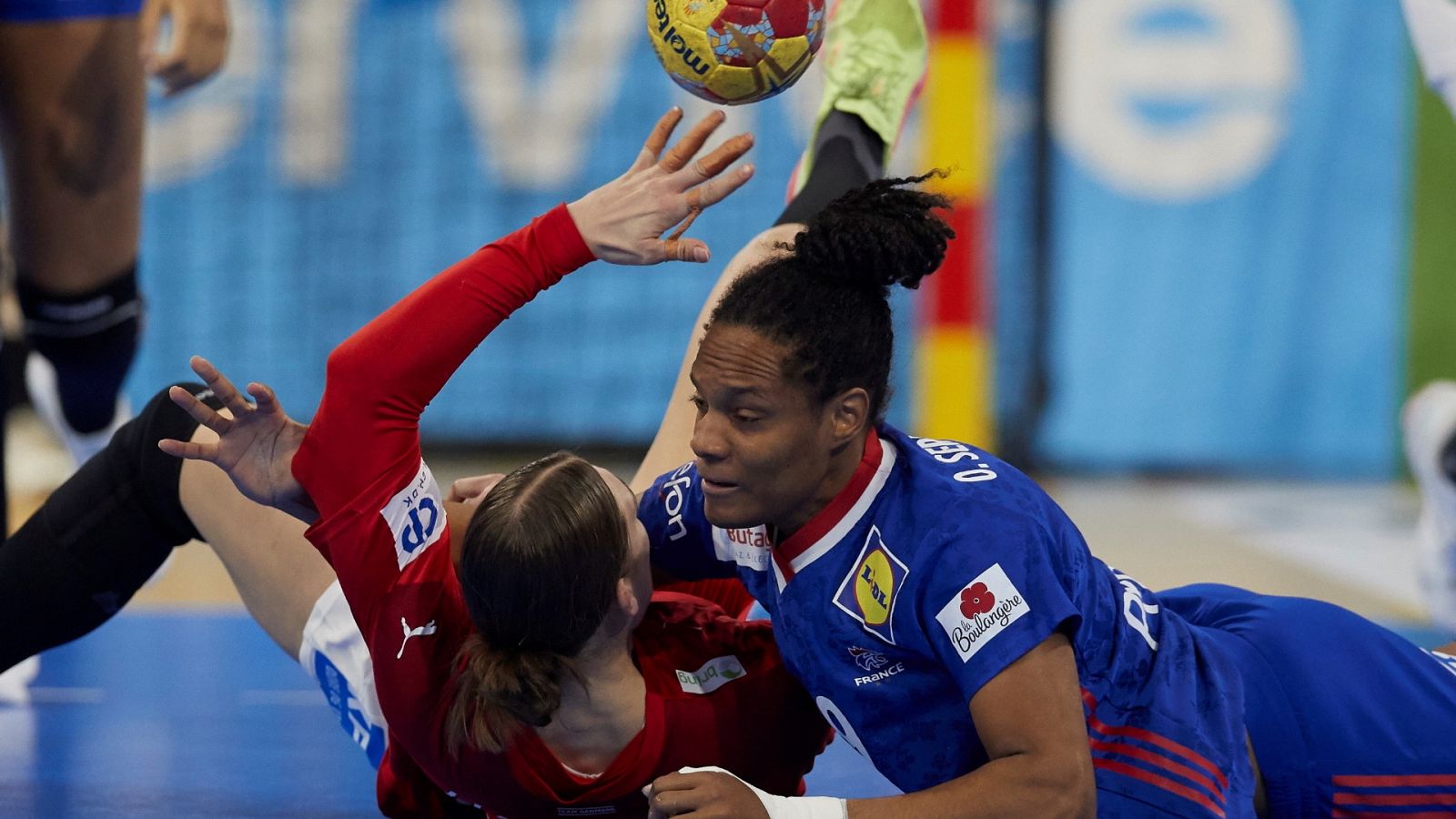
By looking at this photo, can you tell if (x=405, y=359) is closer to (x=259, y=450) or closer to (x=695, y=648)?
(x=259, y=450)

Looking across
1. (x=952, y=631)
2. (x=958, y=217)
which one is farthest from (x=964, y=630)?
(x=958, y=217)

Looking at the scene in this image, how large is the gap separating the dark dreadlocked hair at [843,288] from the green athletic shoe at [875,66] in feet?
4.13

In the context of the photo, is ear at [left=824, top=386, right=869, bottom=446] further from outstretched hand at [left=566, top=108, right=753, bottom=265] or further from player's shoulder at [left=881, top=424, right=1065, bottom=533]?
outstretched hand at [left=566, top=108, right=753, bottom=265]

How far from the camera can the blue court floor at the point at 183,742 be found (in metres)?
3.01

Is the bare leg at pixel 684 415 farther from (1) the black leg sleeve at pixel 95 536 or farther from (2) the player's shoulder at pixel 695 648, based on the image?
(1) the black leg sleeve at pixel 95 536

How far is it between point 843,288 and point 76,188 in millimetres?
2513

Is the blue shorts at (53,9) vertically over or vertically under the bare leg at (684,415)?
over

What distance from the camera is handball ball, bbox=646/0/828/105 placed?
2752 millimetres

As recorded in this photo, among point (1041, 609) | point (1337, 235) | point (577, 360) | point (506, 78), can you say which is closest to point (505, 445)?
point (577, 360)

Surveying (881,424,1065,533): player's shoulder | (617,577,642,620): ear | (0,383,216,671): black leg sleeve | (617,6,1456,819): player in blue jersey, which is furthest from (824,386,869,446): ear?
(0,383,216,671): black leg sleeve

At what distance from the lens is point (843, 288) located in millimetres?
2203

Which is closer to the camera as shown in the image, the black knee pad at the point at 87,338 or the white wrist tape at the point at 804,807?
the white wrist tape at the point at 804,807

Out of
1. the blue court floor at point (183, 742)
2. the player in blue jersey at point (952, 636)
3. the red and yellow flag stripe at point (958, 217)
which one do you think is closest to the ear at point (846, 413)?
the player in blue jersey at point (952, 636)

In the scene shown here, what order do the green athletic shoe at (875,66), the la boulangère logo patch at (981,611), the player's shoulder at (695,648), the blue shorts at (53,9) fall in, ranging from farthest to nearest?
the blue shorts at (53,9) < the green athletic shoe at (875,66) < the player's shoulder at (695,648) < the la boulangère logo patch at (981,611)
